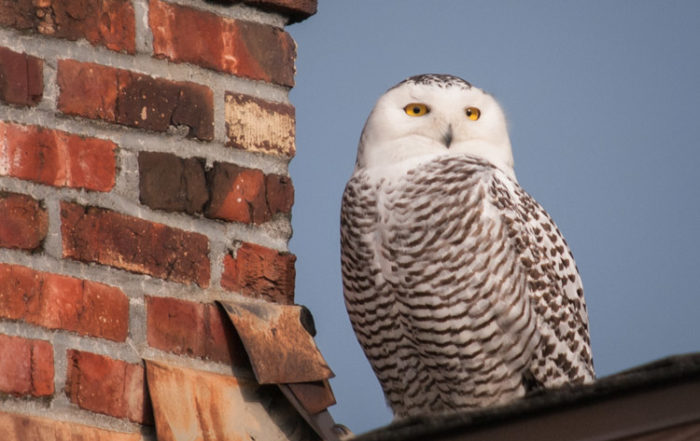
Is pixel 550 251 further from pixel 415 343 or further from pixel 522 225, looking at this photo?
pixel 415 343

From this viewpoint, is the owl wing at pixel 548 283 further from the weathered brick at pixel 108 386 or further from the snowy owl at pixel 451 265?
the weathered brick at pixel 108 386

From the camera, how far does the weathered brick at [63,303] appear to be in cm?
163

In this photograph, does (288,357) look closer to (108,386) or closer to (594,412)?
(108,386)

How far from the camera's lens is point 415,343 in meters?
2.60

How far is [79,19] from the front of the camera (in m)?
1.79

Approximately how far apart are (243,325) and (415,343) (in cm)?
82

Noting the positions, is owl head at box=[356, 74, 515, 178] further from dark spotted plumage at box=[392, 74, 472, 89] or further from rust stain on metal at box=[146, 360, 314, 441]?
rust stain on metal at box=[146, 360, 314, 441]

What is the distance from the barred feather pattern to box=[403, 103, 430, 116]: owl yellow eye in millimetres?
162

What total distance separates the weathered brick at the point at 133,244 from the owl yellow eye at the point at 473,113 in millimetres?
1048

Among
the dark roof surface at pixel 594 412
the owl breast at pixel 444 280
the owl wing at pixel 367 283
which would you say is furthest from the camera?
the owl wing at pixel 367 283

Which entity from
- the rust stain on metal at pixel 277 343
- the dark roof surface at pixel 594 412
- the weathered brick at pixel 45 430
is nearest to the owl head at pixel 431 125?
the rust stain on metal at pixel 277 343

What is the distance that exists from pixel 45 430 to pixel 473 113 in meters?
1.44

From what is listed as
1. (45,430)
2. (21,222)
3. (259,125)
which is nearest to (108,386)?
(45,430)

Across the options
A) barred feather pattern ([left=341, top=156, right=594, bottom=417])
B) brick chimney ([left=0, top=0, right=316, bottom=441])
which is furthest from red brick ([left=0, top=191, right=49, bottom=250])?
barred feather pattern ([left=341, top=156, right=594, bottom=417])
